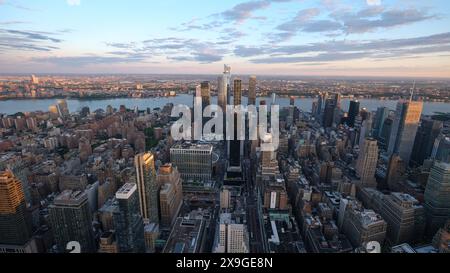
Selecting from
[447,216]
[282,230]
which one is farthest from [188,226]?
[447,216]

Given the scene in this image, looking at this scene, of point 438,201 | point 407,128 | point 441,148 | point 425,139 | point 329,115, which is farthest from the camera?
point 329,115

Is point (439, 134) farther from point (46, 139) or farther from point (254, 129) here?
point (46, 139)

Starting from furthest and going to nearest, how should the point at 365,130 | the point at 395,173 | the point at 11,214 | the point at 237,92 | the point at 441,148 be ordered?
the point at 365,130, the point at 237,92, the point at 441,148, the point at 395,173, the point at 11,214

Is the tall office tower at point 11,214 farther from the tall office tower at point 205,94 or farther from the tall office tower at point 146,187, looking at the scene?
the tall office tower at point 205,94

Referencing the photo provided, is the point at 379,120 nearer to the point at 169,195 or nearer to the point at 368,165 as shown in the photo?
the point at 368,165

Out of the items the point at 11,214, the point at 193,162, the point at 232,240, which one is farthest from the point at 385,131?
the point at 11,214

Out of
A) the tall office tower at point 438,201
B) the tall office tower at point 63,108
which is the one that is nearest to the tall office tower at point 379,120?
the tall office tower at point 438,201

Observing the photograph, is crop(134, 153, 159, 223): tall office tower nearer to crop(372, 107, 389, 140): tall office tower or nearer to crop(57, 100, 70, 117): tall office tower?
crop(57, 100, 70, 117): tall office tower
